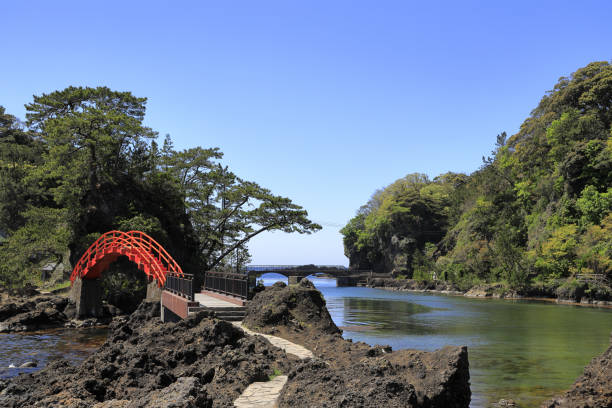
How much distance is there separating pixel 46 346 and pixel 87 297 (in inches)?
330

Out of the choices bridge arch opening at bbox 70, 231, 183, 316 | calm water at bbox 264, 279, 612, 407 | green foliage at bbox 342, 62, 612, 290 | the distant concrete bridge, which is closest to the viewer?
calm water at bbox 264, 279, 612, 407

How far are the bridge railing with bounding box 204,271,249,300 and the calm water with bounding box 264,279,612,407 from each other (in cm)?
579

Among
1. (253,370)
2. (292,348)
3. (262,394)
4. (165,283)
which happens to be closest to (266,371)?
(253,370)

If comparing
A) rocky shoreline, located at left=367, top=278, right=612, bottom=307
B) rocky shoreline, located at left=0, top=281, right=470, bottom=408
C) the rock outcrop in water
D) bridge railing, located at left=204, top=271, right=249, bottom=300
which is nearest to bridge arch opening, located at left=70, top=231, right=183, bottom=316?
bridge railing, located at left=204, top=271, right=249, bottom=300

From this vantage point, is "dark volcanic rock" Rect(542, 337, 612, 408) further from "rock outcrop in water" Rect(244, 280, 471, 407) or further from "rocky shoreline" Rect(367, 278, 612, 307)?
"rocky shoreline" Rect(367, 278, 612, 307)

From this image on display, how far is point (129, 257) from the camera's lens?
25266mm

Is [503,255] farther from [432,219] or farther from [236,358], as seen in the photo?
[236,358]

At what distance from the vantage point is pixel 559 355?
17141 mm

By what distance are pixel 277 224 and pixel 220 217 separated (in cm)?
460

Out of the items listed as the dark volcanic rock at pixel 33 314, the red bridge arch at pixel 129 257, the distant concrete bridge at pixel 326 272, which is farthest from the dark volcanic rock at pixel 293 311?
the distant concrete bridge at pixel 326 272

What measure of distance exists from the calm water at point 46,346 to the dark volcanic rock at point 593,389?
15.5 metres

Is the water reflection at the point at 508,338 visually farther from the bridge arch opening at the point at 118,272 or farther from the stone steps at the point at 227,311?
the bridge arch opening at the point at 118,272

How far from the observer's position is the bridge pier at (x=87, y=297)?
28.8 metres

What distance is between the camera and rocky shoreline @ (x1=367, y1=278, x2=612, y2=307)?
41.2 m
